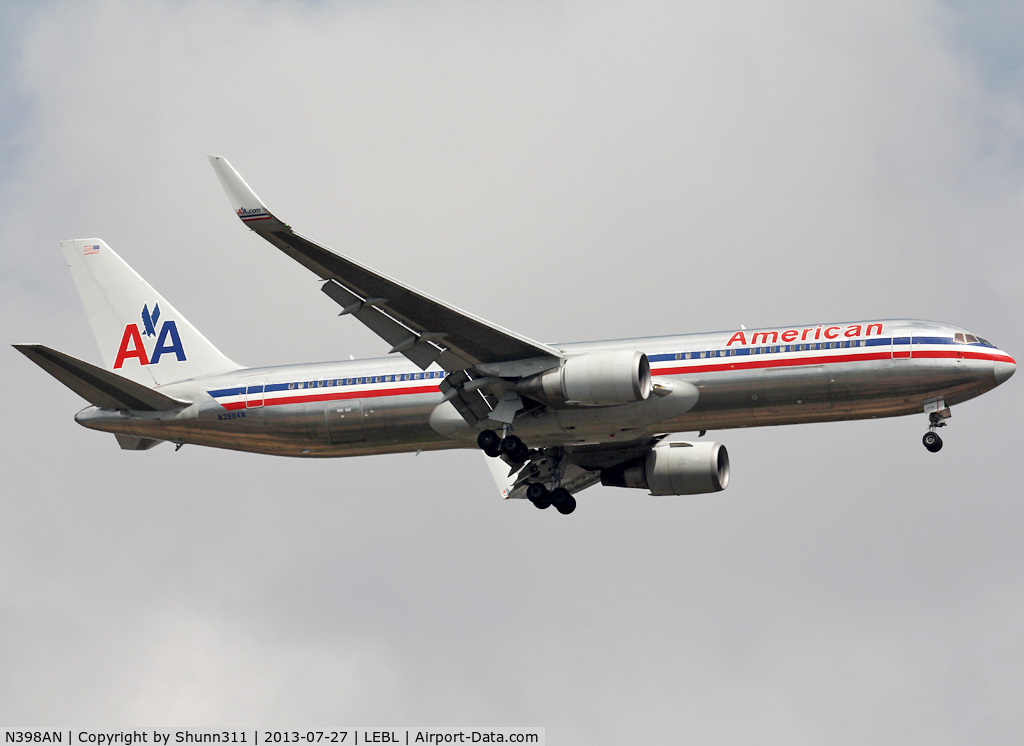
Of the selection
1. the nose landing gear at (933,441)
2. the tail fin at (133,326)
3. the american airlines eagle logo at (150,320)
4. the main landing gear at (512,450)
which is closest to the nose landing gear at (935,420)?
the nose landing gear at (933,441)

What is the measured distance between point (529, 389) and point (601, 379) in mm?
2509

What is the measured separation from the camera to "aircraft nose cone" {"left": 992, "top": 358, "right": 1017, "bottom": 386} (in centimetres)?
3981

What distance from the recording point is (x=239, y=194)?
34906mm

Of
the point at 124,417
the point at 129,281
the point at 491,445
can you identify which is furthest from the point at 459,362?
the point at 129,281

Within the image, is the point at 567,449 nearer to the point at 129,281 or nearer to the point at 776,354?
the point at 776,354

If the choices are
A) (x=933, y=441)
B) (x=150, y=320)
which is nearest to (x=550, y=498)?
(x=933, y=441)

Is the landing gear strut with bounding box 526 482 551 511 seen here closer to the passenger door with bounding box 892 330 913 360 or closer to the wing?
the wing

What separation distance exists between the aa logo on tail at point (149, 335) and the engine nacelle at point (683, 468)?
17052mm

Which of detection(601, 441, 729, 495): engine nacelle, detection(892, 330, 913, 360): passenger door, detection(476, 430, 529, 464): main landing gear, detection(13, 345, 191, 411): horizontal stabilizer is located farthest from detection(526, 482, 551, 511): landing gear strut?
detection(892, 330, 913, 360): passenger door

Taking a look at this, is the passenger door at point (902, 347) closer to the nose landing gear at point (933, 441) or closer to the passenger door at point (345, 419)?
the nose landing gear at point (933, 441)

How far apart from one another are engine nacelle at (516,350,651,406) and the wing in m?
0.81

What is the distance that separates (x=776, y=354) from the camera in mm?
40375

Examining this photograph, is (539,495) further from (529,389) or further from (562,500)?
(529,389)

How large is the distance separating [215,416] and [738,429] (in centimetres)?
1731
